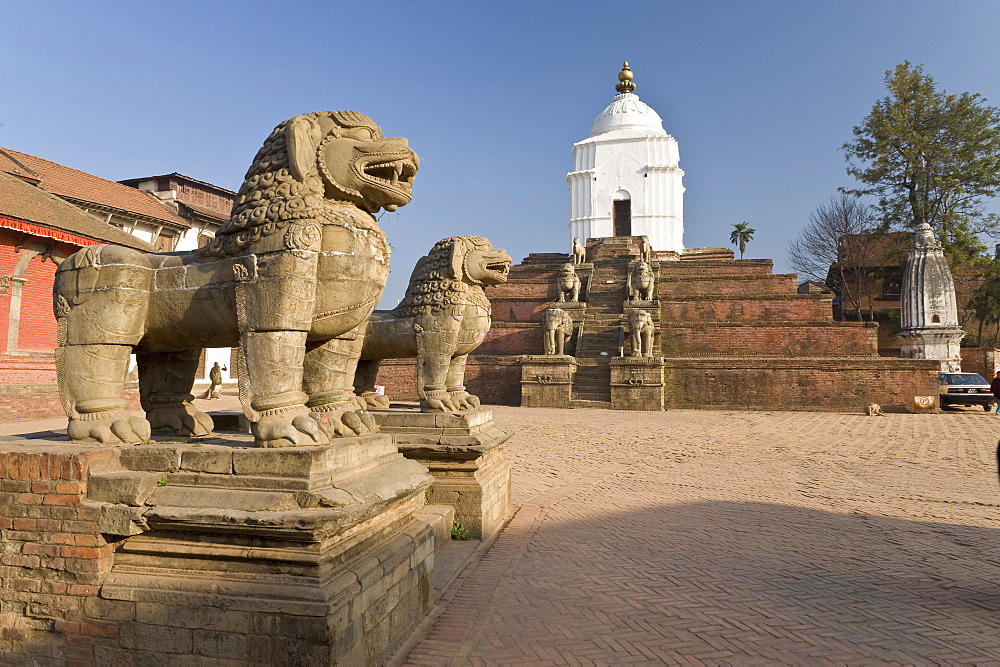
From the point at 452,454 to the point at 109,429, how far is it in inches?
95.8

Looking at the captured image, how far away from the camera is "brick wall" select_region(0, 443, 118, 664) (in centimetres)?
280

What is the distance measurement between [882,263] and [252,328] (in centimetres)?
3754

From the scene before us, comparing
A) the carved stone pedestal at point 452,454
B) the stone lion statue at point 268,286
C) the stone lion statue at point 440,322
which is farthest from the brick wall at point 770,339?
the stone lion statue at point 268,286

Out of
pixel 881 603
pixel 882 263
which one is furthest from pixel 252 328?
pixel 882 263

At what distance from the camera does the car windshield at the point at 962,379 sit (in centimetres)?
1866

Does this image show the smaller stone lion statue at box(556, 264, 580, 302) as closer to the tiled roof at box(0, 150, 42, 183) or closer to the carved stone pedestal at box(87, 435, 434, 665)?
the tiled roof at box(0, 150, 42, 183)

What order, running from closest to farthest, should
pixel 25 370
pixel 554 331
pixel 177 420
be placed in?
1. pixel 177 420
2. pixel 25 370
3. pixel 554 331

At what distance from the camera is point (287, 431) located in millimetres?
2918

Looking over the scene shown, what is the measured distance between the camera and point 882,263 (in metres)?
33.7

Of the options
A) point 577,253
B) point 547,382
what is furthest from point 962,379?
point 577,253

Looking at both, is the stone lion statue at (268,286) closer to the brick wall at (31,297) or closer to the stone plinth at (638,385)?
the brick wall at (31,297)

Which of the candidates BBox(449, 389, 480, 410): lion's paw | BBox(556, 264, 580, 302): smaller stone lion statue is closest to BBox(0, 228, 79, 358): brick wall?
BBox(449, 389, 480, 410): lion's paw

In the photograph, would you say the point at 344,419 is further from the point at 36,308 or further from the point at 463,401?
the point at 36,308

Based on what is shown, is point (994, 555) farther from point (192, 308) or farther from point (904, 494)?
point (192, 308)
